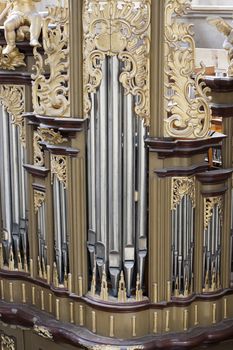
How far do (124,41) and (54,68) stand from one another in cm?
94

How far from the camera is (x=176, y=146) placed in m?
8.04

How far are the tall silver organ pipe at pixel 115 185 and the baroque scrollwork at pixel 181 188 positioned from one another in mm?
340

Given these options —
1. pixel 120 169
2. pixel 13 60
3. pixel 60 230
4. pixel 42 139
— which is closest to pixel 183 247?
pixel 120 169

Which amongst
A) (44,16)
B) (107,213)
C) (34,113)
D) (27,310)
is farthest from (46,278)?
(44,16)

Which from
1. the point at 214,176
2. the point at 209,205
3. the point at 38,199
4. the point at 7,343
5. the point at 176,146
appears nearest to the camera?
the point at 176,146

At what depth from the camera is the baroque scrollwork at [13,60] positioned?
8.83 metres

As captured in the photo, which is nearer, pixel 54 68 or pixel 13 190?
pixel 54 68

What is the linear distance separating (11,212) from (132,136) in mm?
2250

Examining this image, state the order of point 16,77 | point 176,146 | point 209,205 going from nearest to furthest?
point 176,146 → point 209,205 → point 16,77

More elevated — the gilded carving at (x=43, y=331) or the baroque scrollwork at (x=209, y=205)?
the baroque scrollwork at (x=209, y=205)

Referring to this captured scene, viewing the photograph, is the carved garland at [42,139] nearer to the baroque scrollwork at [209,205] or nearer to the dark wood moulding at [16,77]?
the dark wood moulding at [16,77]

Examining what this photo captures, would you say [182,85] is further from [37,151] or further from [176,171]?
[37,151]

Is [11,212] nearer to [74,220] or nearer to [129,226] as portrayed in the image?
[74,220]

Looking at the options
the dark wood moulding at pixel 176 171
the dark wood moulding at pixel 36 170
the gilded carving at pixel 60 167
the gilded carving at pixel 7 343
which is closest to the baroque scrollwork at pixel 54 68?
the gilded carving at pixel 60 167
